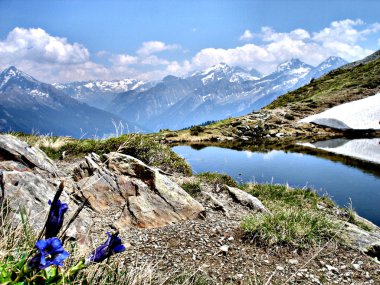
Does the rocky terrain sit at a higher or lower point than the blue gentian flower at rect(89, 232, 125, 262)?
lower

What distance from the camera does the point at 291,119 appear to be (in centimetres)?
4772

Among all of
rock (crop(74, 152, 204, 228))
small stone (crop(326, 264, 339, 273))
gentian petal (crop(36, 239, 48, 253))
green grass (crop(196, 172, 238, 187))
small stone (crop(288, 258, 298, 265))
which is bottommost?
small stone (crop(326, 264, 339, 273))

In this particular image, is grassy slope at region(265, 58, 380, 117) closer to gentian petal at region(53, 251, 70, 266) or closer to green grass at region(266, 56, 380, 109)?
green grass at region(266, 56, 380, 109)

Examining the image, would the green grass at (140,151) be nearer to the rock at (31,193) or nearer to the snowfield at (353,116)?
the rock at (31,193)

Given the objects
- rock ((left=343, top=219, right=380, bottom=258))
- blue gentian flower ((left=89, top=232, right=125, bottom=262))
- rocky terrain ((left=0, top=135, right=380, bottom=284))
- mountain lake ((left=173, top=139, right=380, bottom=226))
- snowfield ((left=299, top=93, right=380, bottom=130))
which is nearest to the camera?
blue gentian flower ((left=89, top=232, right=125, bottom=262))

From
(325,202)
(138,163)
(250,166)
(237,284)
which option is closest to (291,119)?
(250,166)

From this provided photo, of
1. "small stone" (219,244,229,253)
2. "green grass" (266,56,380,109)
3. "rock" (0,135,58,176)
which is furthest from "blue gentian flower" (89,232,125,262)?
"green grass" (266,56,380,109)

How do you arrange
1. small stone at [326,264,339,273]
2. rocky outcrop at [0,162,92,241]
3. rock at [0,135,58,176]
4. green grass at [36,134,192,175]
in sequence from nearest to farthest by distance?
rocky outcrop at [0,162,92,241] < small stone at [326,264,339,273] < rock at [0,135,58,176] < green grass at [36,134,192,175]

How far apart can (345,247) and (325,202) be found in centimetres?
537

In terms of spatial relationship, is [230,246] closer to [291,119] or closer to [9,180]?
[9,180]

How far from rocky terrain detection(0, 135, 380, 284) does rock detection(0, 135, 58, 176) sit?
0.07 feet

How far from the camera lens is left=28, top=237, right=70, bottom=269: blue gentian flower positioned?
5.90 ft

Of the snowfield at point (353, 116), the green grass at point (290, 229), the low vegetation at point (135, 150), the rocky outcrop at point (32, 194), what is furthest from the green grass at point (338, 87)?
the rocky outcrop at point (32, 194)

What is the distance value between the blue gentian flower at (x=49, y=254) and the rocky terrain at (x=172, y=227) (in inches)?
136
